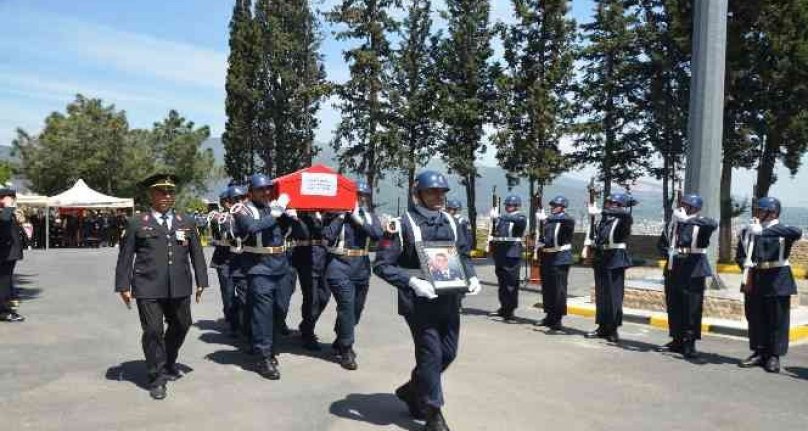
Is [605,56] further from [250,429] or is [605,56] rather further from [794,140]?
[250,429]

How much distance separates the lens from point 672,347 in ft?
31.0

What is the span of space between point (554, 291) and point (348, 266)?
4168 millimetres

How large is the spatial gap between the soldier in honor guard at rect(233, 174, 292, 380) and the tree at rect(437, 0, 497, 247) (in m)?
23.5

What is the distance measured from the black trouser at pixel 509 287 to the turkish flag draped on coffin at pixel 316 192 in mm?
3989

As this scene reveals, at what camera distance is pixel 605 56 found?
30.5 meters

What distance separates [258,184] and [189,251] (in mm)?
1047

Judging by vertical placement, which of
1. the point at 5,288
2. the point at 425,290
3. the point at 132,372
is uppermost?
the point at 425,290

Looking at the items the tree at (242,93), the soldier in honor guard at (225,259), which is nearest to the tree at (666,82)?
the soldier in honor guard at (225,259)

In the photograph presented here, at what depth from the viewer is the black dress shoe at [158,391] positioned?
668cm

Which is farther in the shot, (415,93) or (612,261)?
(415,93)

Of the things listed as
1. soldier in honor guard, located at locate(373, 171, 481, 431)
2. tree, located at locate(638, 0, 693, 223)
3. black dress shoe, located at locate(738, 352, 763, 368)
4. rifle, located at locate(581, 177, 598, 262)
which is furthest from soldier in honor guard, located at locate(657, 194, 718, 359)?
tree, located at locate(638, 0, 693, 223)

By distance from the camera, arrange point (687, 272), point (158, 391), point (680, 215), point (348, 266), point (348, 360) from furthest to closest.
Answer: point (680, 215), point (687, 272), point (348, 266), point (348, 360), point (158, 391)

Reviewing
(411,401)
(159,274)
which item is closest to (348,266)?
(159,274)

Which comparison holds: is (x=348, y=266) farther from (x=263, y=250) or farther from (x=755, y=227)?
(x=755, y=227)
